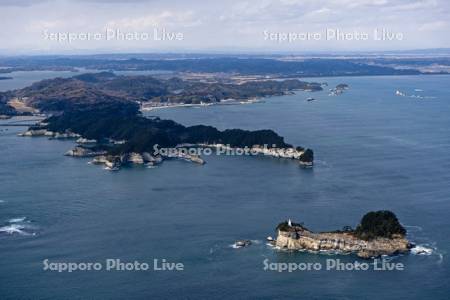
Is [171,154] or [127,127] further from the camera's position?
[127,127]

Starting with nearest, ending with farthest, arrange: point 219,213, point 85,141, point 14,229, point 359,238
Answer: point 359,238 → point 14,229 → point 219,213 → point 85,141

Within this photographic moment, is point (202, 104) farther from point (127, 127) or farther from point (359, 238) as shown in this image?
point (359, 238)

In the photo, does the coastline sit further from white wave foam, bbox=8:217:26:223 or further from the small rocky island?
the small rocky island

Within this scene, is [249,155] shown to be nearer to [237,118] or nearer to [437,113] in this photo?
[237,118]

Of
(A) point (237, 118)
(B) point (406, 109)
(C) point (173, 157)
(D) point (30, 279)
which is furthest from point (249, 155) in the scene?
(B) point (406, 109)

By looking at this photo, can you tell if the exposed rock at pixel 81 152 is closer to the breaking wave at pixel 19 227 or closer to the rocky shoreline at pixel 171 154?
the rocky shoreline at pixel 171 154

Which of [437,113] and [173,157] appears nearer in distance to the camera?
[173,157]

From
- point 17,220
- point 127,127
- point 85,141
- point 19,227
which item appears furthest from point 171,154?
point 19,227
